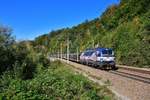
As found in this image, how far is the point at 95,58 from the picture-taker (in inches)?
1857

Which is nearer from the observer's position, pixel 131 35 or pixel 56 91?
pixel 56 91

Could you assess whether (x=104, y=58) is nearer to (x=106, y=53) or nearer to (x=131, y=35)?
(x=106, y=53)

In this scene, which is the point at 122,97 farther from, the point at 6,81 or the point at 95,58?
the point at 95,58

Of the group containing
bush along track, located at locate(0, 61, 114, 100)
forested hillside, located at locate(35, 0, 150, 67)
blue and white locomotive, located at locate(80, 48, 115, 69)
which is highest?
forested hillside, located at locate(35, 0, 150, 67)

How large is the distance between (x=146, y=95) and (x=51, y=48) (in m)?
131

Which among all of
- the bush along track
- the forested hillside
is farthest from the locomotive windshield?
the bush along track

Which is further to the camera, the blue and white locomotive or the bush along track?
the blue and white locomotive

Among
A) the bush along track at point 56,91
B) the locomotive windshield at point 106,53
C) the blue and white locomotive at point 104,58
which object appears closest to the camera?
the bush along track at point 56,91

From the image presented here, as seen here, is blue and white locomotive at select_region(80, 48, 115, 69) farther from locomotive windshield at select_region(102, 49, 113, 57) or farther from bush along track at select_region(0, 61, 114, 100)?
bush along track at select_region(0, 61, 114, 100)

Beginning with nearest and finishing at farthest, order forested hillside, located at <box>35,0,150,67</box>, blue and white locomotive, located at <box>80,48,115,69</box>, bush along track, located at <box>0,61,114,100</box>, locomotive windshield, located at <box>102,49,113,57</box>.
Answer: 1. bush along track, located at <box>0,61,114,100</box>
2. blue and white locomotive, located at <box>80,48,115,69</box>
3. locomotive windshield, located at <box>102,49,113,57</box>
4. forested hillside, located at <box>35,0,150,67</box>

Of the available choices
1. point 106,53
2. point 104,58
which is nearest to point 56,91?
point 104,58

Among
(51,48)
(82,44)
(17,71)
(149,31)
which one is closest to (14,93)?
(17,71)

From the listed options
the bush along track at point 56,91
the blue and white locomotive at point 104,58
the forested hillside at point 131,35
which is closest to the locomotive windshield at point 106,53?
the blue and white locomotive at point 104,58

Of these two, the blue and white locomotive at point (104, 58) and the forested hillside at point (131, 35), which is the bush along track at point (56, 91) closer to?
the blue and white locomotive at point (104, 58)
